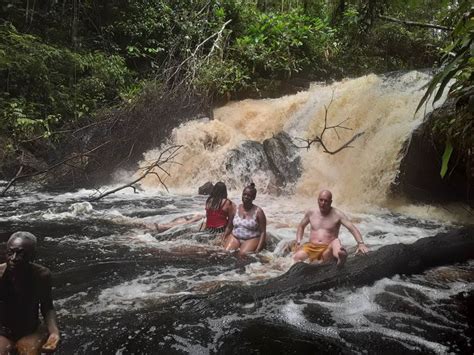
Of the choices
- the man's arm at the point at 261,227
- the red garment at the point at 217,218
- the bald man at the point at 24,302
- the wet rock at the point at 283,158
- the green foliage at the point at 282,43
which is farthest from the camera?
the green foliage at the point at 282,43

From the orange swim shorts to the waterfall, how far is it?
432 cm

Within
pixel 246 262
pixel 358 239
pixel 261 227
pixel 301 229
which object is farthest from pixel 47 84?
pixel 358 239

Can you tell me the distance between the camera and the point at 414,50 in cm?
1490

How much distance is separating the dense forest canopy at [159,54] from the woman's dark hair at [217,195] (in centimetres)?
649

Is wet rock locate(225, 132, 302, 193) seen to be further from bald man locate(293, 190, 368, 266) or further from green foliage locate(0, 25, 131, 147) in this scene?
bald man locate(293, 190, 368, 266)

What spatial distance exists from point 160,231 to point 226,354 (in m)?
3.58

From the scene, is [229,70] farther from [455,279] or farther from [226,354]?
[226,354]

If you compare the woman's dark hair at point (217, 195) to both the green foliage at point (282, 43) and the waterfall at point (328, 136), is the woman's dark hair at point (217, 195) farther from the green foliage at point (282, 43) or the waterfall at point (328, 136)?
the green foliage at point (282, 43)

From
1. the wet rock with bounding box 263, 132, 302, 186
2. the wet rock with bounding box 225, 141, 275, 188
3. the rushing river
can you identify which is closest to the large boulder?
the rushing river

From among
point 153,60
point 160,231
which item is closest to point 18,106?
point 153,60

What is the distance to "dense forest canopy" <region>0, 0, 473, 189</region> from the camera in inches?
444

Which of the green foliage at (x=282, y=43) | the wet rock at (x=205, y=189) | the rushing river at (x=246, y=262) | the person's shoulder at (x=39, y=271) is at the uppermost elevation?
the green foliage at (x=282, y=43)

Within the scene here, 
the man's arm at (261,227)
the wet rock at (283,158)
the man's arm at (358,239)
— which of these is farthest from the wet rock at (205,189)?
the man's arm at (358,239)

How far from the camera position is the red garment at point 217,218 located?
617cm
